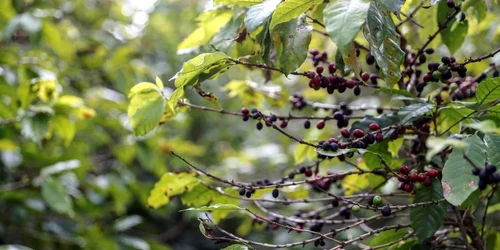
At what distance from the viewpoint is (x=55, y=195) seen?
1915mm

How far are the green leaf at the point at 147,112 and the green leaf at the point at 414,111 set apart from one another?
1.63 feet

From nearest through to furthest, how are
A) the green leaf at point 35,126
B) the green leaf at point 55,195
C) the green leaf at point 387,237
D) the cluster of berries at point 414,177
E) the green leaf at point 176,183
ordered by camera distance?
the cluster of berries at point 414,177 → the green leaf at point 387,237 → the green leaf at point 176,183 → the green leaf at point 35,126 → the green leaf at point 55,195

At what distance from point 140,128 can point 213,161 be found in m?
2.56

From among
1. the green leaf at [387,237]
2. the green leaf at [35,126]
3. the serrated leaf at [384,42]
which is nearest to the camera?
the serrated leaf at [384,42]

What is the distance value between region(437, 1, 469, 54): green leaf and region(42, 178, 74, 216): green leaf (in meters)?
1.39

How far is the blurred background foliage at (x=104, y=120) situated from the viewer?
1.63 m

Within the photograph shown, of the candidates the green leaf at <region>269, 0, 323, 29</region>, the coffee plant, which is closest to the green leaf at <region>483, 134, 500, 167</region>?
the coffee plant

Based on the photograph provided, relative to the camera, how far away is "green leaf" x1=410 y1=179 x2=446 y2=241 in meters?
0.96

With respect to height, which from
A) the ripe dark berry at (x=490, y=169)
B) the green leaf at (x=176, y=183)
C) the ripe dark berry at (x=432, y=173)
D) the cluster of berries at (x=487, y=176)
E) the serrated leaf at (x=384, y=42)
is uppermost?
the serrated leaf at (x=384, y=42)

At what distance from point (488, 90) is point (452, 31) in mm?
362

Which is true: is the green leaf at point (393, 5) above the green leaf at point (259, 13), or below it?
above

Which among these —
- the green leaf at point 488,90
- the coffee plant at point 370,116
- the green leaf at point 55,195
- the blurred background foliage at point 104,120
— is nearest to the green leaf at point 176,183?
the coffee plant at point 370,116

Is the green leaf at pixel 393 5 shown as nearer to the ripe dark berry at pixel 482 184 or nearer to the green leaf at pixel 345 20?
the green leaf at pixel 345 20

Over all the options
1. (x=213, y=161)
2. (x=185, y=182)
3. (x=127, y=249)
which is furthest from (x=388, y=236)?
(x=213, y=161)
